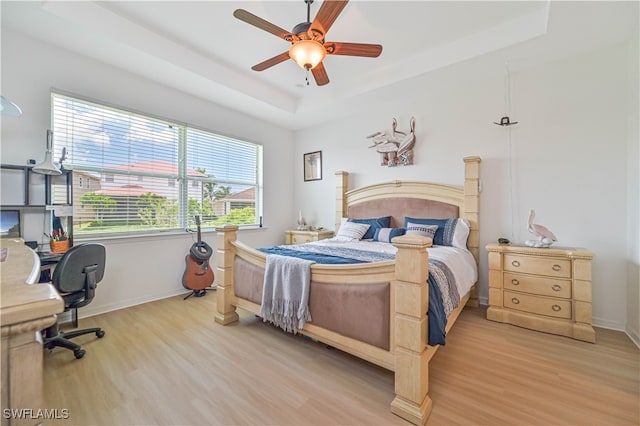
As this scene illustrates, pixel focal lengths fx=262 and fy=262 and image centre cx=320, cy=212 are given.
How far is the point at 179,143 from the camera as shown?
3633mm

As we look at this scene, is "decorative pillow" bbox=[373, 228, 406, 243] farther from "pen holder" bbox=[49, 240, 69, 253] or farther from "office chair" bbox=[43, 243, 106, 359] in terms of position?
"pen holder" bbox=[49, 240, 69, 253]

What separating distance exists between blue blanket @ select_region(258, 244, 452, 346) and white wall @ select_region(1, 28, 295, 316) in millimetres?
1736

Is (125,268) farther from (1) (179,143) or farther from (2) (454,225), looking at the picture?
(2) (454,225)

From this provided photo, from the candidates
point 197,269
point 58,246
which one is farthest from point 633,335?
point 58,246

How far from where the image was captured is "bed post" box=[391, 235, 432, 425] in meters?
1.46

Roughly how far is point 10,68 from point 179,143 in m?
1.56

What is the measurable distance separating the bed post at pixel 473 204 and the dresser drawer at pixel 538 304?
48 centimetres

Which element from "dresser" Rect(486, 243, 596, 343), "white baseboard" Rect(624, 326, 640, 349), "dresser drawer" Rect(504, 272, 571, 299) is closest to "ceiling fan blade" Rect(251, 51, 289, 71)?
Answer: "dresser" Rect(486, 243, 596, 343)

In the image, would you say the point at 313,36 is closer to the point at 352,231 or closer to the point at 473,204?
the point at 352,231

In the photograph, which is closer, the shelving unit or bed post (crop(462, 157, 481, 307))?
the shelving unit

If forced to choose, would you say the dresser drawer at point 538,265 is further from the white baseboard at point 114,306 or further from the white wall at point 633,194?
the white baseboard at point 114,306

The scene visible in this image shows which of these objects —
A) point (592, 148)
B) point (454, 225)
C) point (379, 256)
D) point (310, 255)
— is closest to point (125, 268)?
point (310, 255)

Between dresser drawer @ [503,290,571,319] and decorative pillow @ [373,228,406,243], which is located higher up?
decorative pillow @ [373,228,406,243]

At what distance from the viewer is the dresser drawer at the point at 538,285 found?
2.42 m
